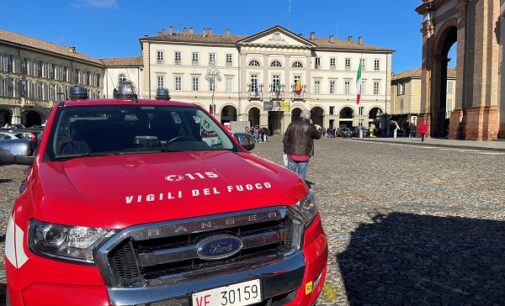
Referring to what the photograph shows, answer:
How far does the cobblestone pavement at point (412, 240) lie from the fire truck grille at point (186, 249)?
1449mm

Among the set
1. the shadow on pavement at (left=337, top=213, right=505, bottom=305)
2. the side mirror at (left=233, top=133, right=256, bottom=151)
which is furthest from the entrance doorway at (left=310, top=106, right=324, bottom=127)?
the side mirror at (left=233, top=133, right=256, bottom=151)

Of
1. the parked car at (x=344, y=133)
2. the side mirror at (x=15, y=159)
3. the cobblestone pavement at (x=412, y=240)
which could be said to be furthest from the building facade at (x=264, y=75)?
the side mirror at (x=15, y=159)

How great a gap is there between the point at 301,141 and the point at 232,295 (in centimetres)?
627

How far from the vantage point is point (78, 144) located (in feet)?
10.9

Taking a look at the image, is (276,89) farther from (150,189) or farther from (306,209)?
(150,189)

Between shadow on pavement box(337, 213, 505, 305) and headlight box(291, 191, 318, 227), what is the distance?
48.1 inches

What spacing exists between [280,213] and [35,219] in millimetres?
1305

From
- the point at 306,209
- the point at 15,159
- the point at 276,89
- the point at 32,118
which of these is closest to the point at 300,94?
the point at 276,89

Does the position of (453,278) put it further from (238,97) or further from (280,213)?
(238,97)

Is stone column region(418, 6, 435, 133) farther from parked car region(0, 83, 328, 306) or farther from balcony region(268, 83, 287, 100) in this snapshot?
parked car region(0, 83, 328, 306)

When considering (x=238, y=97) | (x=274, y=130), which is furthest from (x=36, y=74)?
(x=274, y=130)

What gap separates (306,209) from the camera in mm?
2645

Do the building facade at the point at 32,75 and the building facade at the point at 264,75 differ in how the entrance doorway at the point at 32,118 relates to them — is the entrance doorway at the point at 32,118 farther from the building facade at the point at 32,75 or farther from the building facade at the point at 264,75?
the building facade at the point at 264,75

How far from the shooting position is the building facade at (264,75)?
67812 millimetres
